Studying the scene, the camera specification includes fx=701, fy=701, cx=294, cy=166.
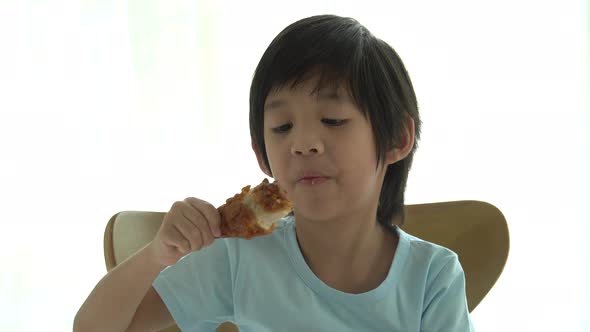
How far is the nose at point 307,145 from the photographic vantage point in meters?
0.86

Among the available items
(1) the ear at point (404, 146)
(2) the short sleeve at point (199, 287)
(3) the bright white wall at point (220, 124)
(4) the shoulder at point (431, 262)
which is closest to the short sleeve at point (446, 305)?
(4) the shoulder at point (431, 262)

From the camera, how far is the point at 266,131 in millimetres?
933

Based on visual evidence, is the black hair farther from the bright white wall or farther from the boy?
the bright white wall

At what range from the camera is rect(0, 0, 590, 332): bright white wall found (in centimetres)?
208

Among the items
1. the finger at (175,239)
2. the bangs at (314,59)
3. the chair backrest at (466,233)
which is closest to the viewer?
the finger at (175,239)

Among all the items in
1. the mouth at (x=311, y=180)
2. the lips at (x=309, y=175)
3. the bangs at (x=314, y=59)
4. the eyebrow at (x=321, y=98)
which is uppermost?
the bangs at (x=314, y=59)

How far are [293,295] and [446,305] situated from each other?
0.68ft

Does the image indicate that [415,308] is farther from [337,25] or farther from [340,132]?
[337,25]

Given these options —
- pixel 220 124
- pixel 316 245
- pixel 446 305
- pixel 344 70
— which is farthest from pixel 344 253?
pixel 220 124

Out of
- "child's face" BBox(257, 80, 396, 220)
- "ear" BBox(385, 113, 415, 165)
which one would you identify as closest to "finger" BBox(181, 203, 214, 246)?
"child's face" BBox(257, 80, 396, 220)

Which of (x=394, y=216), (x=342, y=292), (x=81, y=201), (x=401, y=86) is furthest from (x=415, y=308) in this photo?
(x=81, y=201)

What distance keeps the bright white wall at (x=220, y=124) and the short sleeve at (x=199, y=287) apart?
3.87 feet

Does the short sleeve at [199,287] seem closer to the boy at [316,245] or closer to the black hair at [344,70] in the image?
the boy at [316,245]

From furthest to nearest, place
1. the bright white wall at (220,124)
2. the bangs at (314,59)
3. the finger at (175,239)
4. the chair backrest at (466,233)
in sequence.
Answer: the bright white wall at (220,124), the chair backrest at (466,233), the bangs at (314,59), the finger at (175,239)
